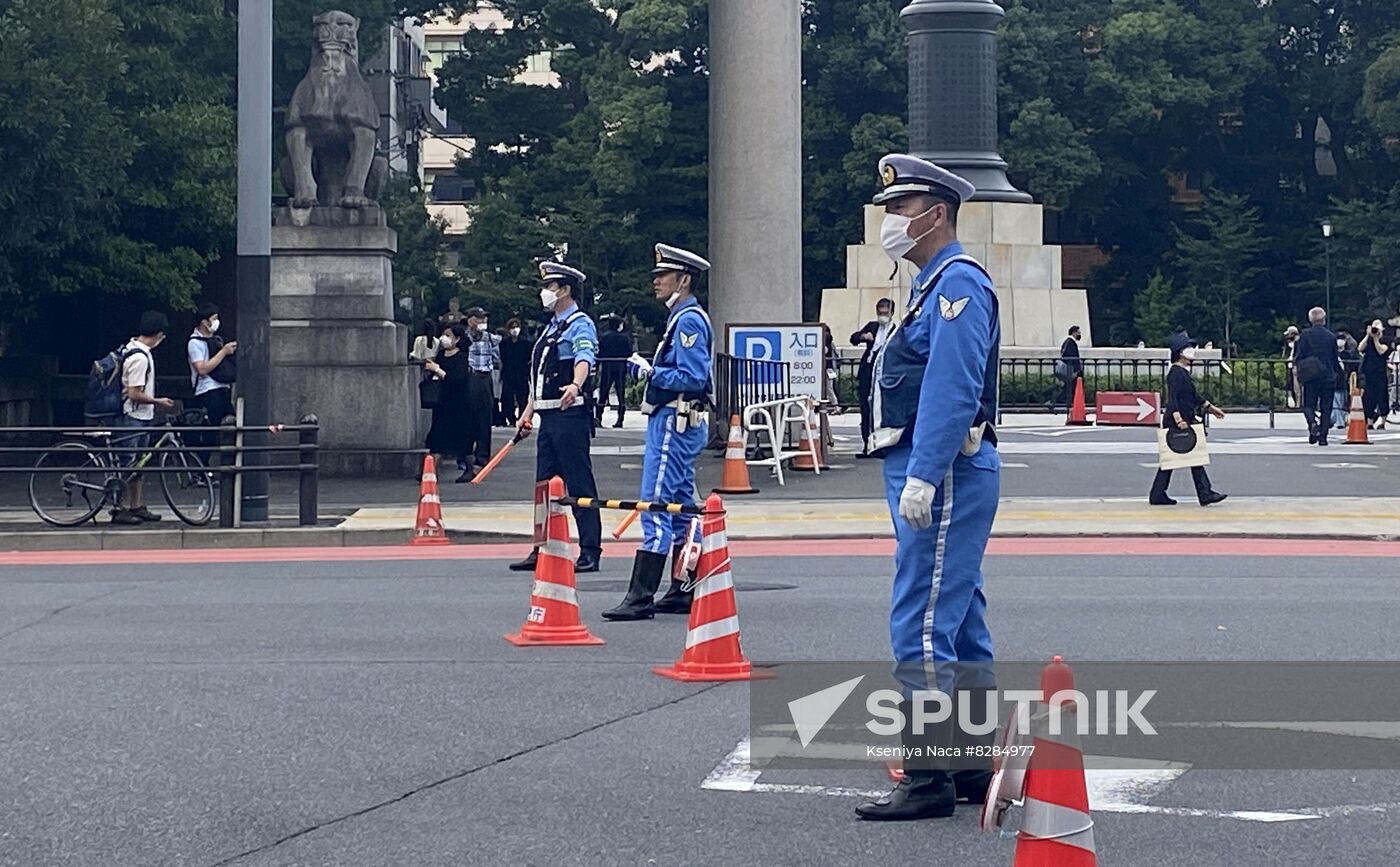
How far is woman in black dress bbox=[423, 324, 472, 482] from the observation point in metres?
23.5

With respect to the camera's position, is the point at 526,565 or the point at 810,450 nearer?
the point at 526,565

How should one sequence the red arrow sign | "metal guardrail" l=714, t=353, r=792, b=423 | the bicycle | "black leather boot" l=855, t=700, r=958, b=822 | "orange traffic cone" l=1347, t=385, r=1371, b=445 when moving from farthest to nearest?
the red arrow sign → "orange traffic cone" l=1347, t=385, r=1371, b=445 → "metal guardrail" l=714, t=353, r=792, b=423 → the bicycle → "black leather boot" l=855, t=700, r=958, b=822

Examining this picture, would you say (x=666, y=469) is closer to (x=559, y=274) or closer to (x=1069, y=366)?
(x=559, y=274)

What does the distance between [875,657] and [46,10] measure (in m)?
15.2

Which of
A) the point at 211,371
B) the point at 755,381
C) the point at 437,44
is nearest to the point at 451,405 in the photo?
the point at 211,371

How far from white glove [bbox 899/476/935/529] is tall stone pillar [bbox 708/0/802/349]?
21.6 m

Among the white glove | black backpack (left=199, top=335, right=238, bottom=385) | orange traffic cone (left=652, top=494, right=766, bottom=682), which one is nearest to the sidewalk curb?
black backpack (left=199, top=335, right=238, bottom=385)

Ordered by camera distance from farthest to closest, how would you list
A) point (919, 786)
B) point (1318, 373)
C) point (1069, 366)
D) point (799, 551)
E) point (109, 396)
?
point (1069, 366) → point (1318, 373) → point (109, 396) → point (799, 551) → point (919, 786)

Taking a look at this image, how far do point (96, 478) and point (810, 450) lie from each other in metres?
8.38

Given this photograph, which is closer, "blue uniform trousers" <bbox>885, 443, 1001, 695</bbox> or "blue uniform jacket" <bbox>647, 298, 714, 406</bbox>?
"blue uniform trousers" <bbox>885, 443, 1001, 695</bbox>

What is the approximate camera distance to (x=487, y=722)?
867cm

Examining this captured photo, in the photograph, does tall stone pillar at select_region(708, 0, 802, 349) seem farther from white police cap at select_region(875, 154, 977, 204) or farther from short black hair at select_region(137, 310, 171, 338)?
white police cap at select_region(875, 154, 977, 204)

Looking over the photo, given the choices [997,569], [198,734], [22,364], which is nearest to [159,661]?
[198,734]

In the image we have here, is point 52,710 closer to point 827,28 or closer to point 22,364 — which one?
point 22,364
